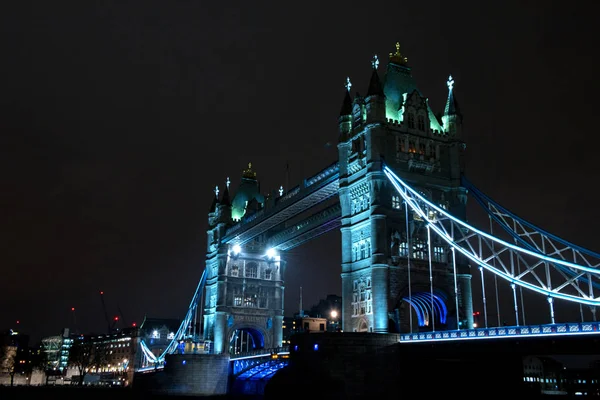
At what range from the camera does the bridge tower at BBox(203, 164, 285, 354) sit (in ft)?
279

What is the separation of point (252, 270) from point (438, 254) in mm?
41528

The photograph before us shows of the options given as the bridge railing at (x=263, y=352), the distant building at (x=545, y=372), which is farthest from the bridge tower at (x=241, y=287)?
the distant building at (x=545, y=372)

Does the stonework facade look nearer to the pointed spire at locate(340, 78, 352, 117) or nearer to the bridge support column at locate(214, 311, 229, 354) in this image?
the pointed spire at locate(340, 78, 352, 117)

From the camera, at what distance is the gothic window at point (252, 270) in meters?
88.5

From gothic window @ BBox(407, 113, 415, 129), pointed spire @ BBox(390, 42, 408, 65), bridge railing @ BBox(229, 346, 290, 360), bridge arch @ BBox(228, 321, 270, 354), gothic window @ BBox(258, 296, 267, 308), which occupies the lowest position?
bridge railing @ BBox(229, 346, 290, 360)

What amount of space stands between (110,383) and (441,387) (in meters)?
110

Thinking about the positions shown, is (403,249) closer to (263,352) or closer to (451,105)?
(451,105)

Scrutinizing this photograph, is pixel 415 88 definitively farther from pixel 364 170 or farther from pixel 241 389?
pixel 241 389

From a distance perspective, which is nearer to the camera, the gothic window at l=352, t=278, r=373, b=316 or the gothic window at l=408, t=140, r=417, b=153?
the gothic window at l=352, t=278, r=373, b=316

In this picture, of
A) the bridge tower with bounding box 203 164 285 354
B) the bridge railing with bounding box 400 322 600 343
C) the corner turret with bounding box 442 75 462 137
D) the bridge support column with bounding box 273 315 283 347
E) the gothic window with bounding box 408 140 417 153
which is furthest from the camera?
the bridge support column with bounding box 273 315 283 347

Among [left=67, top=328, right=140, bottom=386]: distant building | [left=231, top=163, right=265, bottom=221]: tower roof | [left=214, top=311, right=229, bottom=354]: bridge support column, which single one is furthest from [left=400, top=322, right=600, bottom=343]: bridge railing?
[left=67, top=328, right=140, bottom=386]: distant building

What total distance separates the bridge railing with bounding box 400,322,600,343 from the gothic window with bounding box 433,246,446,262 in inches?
460

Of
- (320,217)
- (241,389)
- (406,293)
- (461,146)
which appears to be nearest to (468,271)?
(406,293)

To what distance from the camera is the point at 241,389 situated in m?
72.7
